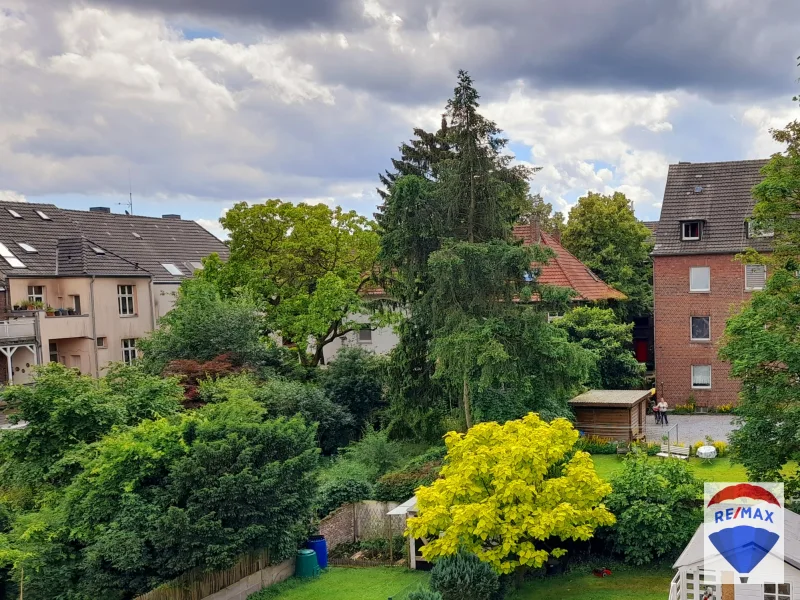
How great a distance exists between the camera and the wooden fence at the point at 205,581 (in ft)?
55.4

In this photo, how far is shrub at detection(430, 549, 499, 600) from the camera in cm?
1636

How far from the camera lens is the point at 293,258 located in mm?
36406

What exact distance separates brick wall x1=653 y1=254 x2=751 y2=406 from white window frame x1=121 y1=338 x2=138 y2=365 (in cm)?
2628

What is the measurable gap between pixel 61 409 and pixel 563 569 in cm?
1298

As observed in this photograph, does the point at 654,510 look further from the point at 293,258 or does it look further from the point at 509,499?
the point at 293,258

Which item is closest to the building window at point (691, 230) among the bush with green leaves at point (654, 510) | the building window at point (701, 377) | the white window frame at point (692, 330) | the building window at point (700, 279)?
the building window at point (700, 279)

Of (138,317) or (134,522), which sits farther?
(138,317)

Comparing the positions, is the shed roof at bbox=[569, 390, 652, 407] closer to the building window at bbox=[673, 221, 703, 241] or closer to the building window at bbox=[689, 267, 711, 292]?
the building window at bbox=[689, 267, 711, 292]

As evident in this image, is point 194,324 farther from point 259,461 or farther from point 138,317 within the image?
point 259,461

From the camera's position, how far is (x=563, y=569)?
766 inches

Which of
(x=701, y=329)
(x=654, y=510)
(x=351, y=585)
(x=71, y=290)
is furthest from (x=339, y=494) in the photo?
(x=701, y=329)

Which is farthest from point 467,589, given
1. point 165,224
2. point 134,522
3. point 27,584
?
point 165,224

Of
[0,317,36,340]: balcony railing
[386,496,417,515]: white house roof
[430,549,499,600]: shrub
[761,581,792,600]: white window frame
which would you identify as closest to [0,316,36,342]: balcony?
[0,317,36,340]: balcony railing

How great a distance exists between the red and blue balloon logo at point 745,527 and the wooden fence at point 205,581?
10.2m
